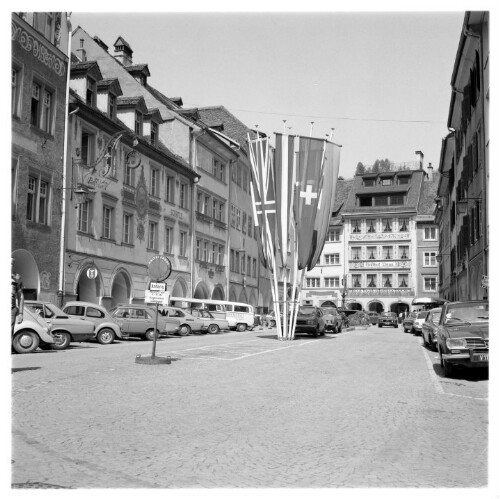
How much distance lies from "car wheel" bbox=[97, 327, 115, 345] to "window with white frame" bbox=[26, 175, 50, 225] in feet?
18.4

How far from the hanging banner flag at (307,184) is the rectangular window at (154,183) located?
42.6 ft

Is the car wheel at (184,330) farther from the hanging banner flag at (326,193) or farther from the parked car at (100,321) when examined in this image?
the parked car at (100,321)

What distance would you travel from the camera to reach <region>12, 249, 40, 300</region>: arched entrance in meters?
29.3

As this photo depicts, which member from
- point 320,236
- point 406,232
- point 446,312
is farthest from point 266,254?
point 406,232

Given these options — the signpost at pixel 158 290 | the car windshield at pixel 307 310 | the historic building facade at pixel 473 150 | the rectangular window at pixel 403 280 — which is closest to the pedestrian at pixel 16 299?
the signpost at pixel 158 290

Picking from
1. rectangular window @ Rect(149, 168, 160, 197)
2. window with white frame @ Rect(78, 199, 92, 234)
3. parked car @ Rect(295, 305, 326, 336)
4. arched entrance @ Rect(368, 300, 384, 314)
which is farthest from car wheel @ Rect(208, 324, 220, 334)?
arched entrance @ Rect(368, 300, 384, 314)

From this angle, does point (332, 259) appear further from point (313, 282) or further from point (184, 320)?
point (184, 320)

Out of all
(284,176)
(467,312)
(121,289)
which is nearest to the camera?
(467,312)

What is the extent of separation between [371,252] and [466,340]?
76.4 meters

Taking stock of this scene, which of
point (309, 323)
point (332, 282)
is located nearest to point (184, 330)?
point (309, 323)

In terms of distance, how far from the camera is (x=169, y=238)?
45500mm

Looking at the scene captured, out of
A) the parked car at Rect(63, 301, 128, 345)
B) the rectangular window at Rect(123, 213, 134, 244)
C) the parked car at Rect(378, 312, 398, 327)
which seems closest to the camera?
the parked car at Rect(63, 301, 128, 345)

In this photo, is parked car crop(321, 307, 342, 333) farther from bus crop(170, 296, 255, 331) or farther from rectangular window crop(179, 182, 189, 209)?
rectangular window crop(179, 182, 189, 209)

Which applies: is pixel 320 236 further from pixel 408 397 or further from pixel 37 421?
pixel 37 421
